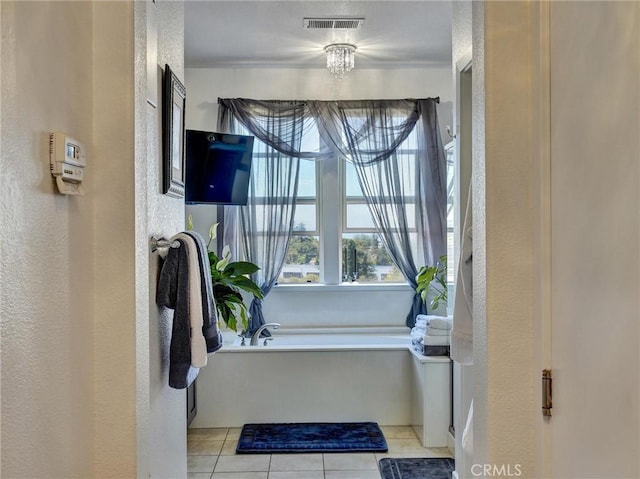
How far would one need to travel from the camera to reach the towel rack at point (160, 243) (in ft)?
5.87

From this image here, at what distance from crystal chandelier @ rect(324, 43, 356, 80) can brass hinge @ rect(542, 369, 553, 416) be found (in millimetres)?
3220

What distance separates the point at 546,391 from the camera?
1.09 m

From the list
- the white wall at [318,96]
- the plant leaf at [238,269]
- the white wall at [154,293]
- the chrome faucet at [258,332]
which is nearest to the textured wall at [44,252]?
the white wall at [154,293]

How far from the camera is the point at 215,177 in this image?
9.87 ft

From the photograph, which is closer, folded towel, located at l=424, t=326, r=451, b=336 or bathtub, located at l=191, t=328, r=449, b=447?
folded towel, located at l=424, t=326, r=451, b=336

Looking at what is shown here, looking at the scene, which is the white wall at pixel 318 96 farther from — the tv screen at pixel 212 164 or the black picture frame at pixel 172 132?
the black picture frame at pixel 172 132

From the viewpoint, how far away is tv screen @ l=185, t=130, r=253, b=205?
281 cm

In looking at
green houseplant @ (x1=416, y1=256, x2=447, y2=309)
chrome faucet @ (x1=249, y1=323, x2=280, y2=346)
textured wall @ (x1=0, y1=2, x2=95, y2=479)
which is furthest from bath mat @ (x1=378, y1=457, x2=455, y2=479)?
textured wall @ (x1=0, y1=2, x2=95, y2=479)

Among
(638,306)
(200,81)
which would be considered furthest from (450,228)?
(200,81)

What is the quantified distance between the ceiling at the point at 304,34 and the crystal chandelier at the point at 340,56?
4 centimetres

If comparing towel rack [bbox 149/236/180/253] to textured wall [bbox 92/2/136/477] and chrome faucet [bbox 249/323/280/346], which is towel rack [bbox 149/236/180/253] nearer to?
textured wall [bbox 92/2/136/477]

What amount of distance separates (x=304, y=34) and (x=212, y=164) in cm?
136

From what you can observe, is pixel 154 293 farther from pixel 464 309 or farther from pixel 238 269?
pixel 464 309

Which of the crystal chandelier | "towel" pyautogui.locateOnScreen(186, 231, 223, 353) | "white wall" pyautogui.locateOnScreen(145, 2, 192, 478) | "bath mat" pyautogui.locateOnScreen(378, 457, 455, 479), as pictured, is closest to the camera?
"white wall" pyautogui.locateOnScreen(145, 2, 192, 478)
